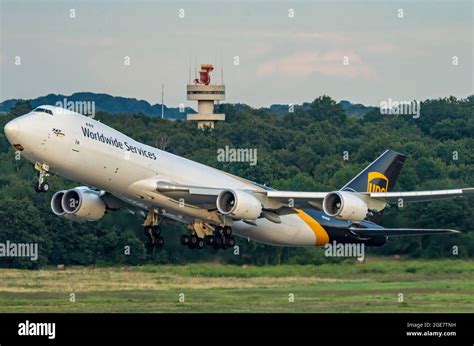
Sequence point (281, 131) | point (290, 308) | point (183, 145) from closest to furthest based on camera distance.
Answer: point (290, 308) < point (183, 145) < point (281, 131)

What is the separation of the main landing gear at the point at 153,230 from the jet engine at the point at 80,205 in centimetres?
201

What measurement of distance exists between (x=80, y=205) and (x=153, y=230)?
3152mm

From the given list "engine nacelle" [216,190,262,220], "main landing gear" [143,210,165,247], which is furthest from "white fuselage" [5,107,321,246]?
"engine nacelle" [216,190,262,220]

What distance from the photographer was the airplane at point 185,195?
51.1 metres

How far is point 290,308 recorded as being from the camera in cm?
5000

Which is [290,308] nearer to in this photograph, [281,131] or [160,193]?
[160,193]

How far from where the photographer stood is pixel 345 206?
177 feet

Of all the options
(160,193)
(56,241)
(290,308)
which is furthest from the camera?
(56,241)

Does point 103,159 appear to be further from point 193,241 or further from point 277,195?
point 277,195

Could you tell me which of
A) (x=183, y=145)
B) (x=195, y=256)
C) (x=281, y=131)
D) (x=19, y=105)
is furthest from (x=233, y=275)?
(x=19, y=105)

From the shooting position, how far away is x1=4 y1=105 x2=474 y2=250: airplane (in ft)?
168

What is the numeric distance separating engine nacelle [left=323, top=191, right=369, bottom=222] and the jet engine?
9.63 metres

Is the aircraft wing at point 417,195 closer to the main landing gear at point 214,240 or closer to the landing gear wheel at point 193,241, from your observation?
the main landing gear at point 214,240
